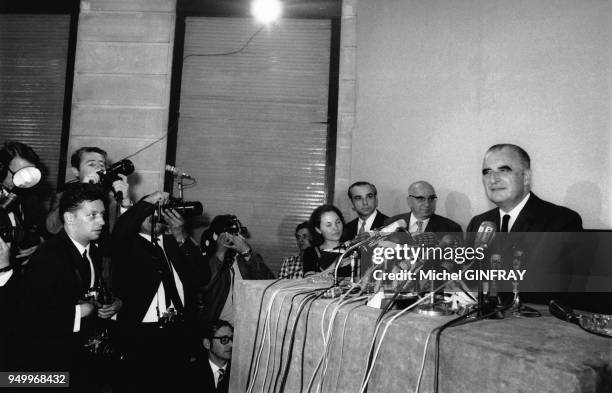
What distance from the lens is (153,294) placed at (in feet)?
9.32

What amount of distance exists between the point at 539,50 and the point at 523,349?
3741mm

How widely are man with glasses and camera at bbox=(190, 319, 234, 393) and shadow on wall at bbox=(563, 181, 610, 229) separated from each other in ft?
9.29

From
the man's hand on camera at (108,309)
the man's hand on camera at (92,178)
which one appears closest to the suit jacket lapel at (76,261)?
the man's hand on camera at (108,309)

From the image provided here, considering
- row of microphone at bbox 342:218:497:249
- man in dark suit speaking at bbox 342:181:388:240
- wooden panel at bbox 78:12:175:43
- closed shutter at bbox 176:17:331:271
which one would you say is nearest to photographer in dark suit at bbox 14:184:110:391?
row of microphone at bbox 342:218:497:249

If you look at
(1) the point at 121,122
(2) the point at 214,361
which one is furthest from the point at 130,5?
(2) the point at 214,361

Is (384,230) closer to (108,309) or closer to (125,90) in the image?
(108,309)

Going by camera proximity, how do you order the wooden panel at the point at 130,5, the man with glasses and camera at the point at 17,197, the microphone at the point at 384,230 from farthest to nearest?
the wooden panel at the point at 130,5
the man with glasses and camera at the point at 17,197
the microphone at the point at 384,230

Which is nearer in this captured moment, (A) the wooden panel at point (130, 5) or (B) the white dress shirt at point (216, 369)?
(B) the white dress shirt at point (216, 369)

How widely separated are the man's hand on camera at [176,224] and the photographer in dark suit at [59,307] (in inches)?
29.2

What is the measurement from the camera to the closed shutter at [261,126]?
185 inches

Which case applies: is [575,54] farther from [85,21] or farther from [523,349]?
[85,21]

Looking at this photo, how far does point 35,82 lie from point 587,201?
545cm

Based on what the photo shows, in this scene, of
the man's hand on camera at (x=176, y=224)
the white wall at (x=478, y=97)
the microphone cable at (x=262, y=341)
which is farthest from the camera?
the white wall at (x=478, y=97)

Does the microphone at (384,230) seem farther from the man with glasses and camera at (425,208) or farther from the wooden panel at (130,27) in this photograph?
the wooden panel at (130,27)
